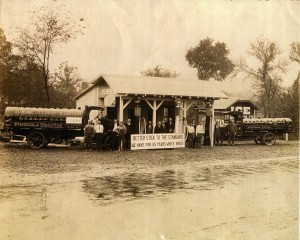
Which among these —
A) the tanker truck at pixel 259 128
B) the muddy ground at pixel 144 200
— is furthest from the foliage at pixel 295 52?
the tanker truck at pixel 259 128

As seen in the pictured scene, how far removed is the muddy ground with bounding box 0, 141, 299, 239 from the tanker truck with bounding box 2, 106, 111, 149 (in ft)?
10.2

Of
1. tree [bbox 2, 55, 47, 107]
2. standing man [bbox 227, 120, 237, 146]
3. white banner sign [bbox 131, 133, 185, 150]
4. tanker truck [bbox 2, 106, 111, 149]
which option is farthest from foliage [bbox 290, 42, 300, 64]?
tanker truck [bbox 2, 106, 111, 149]

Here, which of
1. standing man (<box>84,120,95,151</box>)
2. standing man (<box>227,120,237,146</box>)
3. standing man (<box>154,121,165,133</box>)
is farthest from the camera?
standing man (<box>227,120,237,146</box>)

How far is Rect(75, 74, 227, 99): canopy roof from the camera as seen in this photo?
667 inches

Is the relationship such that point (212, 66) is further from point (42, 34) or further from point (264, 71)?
point (42, 34)

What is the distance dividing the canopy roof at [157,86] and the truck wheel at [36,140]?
361cm

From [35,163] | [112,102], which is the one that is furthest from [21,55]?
[112,102]

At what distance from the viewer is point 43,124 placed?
15.2m

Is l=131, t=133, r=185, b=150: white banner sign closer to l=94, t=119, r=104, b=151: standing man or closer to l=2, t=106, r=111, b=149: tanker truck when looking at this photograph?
l=94, t=119, r=104, b=151: standing man

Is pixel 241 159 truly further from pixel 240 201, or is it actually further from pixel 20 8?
pixel 20 8

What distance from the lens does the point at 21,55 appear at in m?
11.7

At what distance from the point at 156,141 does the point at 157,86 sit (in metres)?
3.11

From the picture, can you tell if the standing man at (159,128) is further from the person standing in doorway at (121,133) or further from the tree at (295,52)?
the tree at (295,52)

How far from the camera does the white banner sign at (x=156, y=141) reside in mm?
15836
